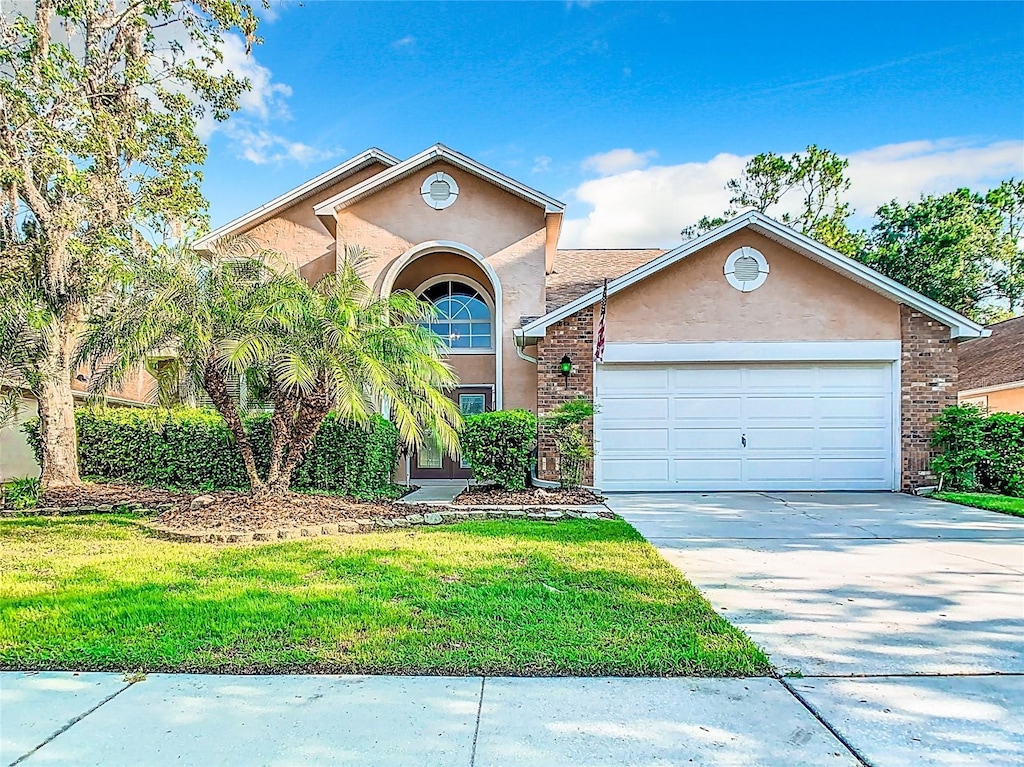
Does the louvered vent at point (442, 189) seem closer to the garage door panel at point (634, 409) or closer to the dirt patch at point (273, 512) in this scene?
the garage door panel at point (634, 409)

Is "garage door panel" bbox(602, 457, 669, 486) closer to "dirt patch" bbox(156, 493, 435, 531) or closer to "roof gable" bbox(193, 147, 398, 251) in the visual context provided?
"dirt patch" bbox(156, 493, 435, 531)

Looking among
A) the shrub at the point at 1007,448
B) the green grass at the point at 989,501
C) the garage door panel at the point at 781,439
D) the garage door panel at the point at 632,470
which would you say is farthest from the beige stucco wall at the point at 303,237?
the shrub at the point at 1007,448

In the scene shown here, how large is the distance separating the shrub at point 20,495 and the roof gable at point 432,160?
727 cm

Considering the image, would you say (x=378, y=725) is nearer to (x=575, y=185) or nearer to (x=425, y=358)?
(x=425, y=358)

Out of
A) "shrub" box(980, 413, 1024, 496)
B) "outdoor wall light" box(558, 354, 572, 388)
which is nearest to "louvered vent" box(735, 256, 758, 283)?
"outdoor wall light" box(558, 354, 572, 388)

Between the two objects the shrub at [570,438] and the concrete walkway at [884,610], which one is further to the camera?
the shrub at [570,438]

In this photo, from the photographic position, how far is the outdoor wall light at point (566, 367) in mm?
11227

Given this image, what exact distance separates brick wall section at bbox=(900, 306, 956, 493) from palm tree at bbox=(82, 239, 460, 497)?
852cm

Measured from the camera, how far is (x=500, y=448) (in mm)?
10766

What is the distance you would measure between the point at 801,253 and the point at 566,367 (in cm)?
486

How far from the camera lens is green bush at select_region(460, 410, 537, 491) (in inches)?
423

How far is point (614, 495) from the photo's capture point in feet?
36.2

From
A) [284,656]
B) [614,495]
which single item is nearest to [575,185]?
[614,495]

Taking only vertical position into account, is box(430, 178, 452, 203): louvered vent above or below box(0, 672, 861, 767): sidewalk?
above
